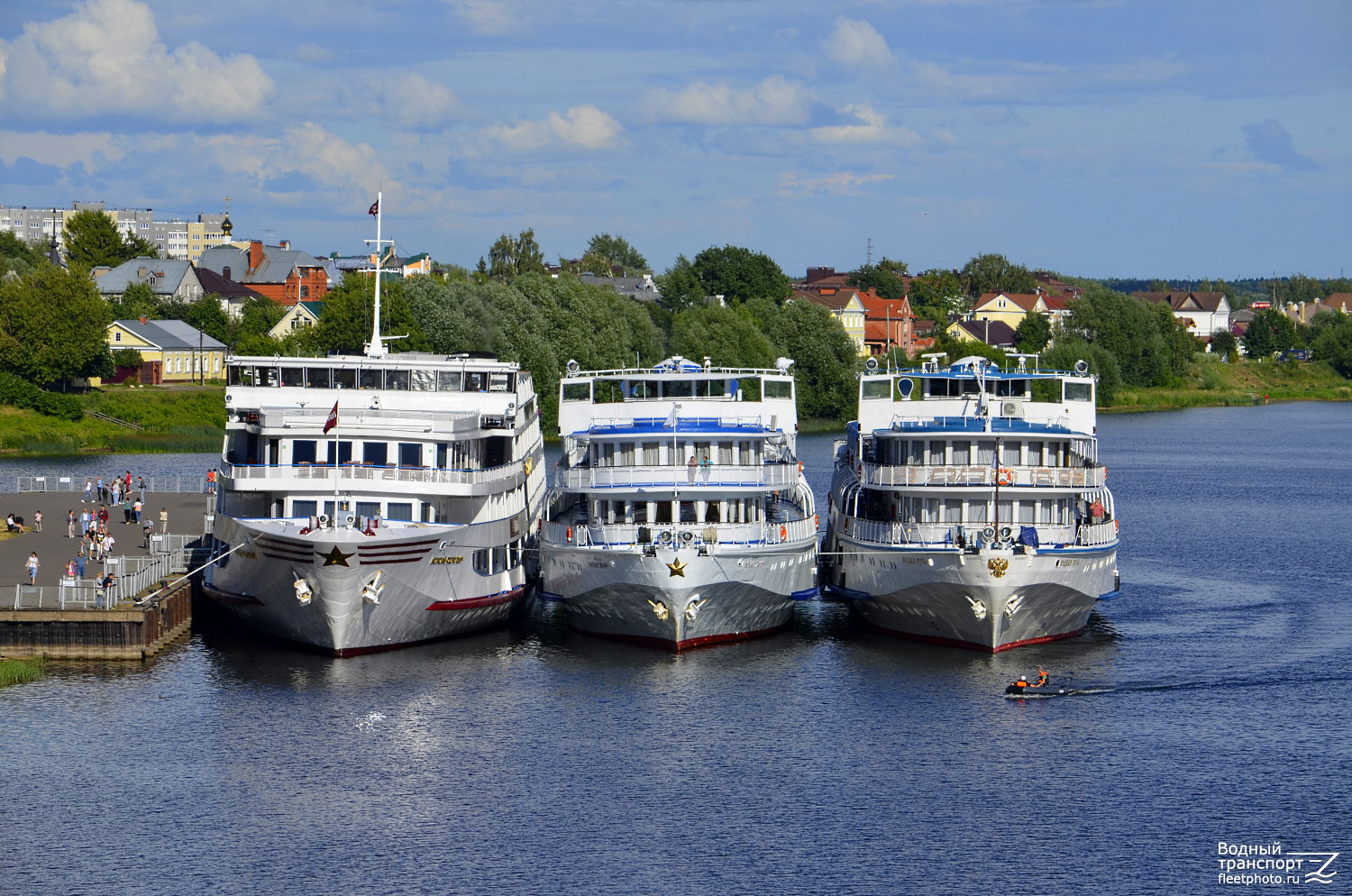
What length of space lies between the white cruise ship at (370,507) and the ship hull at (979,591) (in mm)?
12765

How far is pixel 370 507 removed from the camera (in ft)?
180

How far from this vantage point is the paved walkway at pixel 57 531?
58.4 metres

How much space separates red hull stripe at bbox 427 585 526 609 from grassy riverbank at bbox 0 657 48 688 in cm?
1200

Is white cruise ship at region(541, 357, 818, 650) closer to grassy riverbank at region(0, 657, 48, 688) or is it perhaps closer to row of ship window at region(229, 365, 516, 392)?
row of ship window at region(229, 365, 516, 392)

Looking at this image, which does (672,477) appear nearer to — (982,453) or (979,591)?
(979,591)

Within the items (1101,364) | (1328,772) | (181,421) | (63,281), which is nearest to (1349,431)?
(1101,364)

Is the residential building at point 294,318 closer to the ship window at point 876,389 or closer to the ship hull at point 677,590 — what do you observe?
the ship window at point 876,389

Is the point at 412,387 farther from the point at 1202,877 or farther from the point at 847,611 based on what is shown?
the point at 1202,877

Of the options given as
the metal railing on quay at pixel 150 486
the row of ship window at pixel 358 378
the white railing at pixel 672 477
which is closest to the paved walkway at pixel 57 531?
the metal railing on quay at pixel 150 486

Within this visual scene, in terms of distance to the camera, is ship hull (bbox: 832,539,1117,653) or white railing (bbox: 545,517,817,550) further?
white railing (bbox: 545,517,817,550)

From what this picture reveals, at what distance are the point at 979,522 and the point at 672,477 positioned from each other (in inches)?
404

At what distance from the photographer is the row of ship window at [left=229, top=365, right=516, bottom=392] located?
6081cm

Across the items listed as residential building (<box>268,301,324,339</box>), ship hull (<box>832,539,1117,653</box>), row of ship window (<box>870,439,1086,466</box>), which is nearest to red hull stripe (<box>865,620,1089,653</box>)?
ship hull (<box>832,539,1117,653</box>)

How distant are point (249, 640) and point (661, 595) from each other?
1455cm
